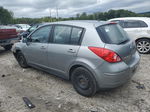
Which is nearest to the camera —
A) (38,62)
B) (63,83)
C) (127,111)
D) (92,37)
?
(127,111)

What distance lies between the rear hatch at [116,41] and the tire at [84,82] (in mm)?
701

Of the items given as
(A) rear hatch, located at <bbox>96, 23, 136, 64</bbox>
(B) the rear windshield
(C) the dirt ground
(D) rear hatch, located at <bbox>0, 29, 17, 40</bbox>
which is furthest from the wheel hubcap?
(D) rear hatch, located at <bbox>0, 29, 17, 40</bbox>

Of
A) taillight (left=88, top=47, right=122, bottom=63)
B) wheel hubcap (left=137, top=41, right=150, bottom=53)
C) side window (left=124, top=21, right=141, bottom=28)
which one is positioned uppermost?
side window (left=124, top=21, right=141, bottom=28)

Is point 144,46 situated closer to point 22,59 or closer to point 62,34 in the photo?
point 62,34

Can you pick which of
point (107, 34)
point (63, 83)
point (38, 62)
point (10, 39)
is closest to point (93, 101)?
point (63, 83)

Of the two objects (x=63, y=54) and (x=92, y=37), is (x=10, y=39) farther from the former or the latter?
(x=92, y=37)

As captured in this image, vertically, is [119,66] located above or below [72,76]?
above

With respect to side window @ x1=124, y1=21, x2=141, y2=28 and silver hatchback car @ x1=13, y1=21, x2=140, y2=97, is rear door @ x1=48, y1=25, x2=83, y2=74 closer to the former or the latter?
silver hatchback car @ x1=13, y1=21, x2=140, y2=97

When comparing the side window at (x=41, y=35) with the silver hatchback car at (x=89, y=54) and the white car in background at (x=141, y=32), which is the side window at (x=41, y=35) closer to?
the silver hatchback car at (x=89, y=54)

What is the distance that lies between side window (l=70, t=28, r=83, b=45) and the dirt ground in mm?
1212

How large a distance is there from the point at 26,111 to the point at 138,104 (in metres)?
2.20

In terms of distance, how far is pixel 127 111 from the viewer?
253cm

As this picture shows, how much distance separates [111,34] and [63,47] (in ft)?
3.57

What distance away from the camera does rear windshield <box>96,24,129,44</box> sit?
269 centimetres
